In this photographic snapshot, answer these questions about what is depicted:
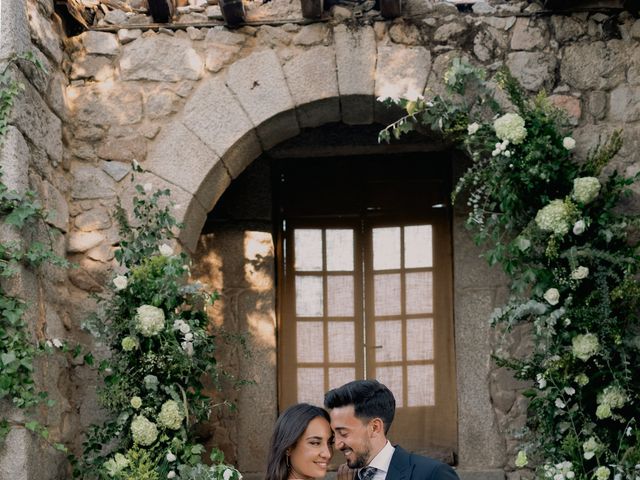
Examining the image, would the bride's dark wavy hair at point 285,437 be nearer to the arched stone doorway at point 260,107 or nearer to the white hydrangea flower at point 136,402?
the white hydrangea flower at point 136,402

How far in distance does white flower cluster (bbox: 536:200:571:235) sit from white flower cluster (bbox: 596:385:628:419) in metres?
0.70

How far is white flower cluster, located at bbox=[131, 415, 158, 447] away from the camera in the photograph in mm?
3965

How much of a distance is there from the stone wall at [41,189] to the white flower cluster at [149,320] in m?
0.43

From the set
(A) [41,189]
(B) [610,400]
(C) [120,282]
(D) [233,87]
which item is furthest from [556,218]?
(A) [41,189]

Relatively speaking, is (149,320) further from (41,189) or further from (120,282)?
(41,189)

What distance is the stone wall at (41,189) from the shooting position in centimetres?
385

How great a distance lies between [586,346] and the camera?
3.88 metres

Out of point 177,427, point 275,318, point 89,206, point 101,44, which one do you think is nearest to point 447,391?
point 275,318

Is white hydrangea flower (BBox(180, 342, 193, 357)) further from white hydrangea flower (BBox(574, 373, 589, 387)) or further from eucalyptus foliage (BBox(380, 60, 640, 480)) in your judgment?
white hydrangea flower (BBox(574, 373, 589, 387))

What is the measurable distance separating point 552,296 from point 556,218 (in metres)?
0.34

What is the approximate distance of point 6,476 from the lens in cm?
371

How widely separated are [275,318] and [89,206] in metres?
1.48

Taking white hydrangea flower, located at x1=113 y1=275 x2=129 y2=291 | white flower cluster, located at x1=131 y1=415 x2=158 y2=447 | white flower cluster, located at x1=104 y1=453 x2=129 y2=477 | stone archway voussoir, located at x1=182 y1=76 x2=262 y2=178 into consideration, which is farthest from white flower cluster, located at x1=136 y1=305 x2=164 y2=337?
stone archway voussoir, located at x1=182 y1=76 x2=262 y2=178

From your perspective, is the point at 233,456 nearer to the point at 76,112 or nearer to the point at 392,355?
the point at 392,355
